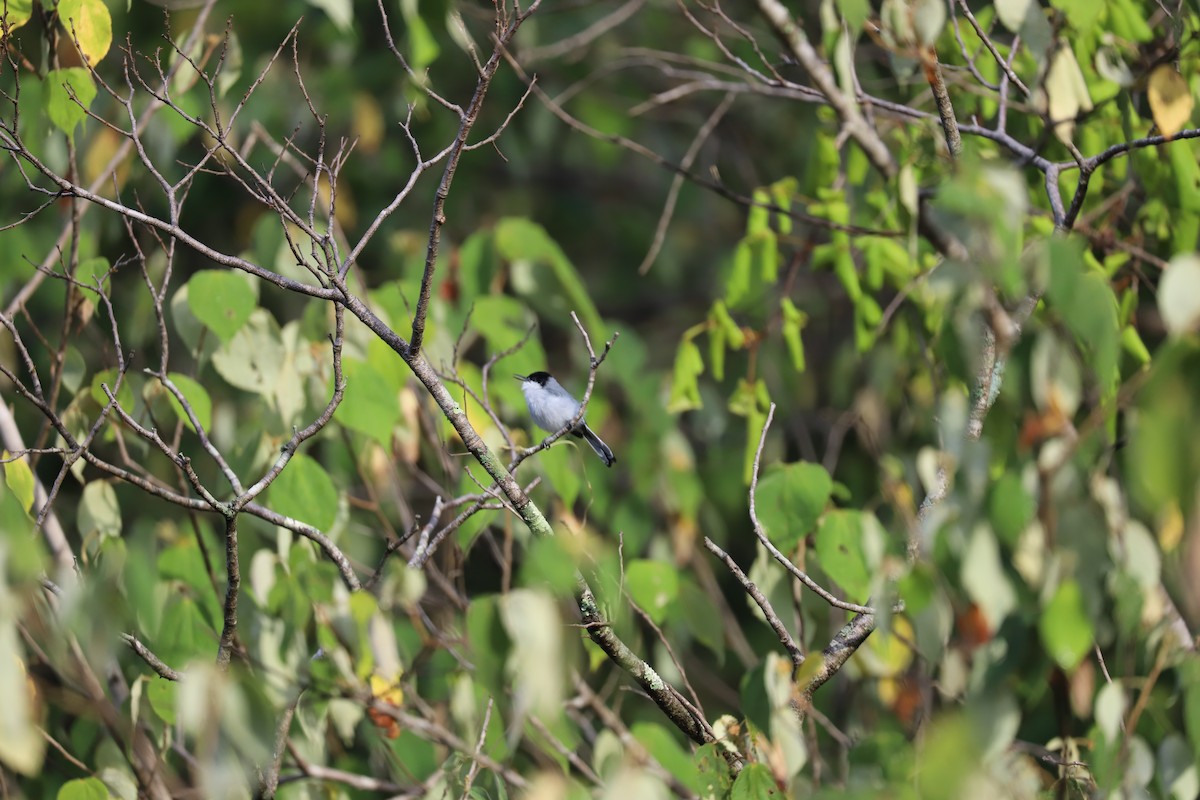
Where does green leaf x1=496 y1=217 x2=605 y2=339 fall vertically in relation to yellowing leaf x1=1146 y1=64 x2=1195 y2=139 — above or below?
below

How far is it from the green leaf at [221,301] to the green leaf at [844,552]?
1.37 m

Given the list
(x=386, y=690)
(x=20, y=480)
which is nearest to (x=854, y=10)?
(x=386, y=690)

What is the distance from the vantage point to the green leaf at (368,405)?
2.65m

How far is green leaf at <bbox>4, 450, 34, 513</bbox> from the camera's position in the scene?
91.3 inches

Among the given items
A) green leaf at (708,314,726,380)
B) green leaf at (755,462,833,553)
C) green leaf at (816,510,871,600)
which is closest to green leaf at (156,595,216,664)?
green leaf at (755,462,833,553)

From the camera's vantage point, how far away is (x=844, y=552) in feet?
8.59

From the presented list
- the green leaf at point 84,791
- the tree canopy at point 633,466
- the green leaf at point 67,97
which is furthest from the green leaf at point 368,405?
the green leaf at point 84,791

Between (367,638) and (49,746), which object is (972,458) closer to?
(367,638)

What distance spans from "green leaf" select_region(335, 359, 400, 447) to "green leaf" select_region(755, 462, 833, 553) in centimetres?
84

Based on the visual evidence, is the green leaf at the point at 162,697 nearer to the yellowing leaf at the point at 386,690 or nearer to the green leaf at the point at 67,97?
the yellowing leaf at the point at 386,690

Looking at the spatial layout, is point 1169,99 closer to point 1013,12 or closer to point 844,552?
point 1013,12

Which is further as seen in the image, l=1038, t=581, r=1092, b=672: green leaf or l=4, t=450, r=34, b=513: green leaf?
l=4, t=450, r=34, b=513: green leaf

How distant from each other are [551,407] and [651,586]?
4.54ft

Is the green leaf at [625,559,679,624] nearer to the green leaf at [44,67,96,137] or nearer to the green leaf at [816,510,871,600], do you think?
the green leaf at [816,510,871,600]
